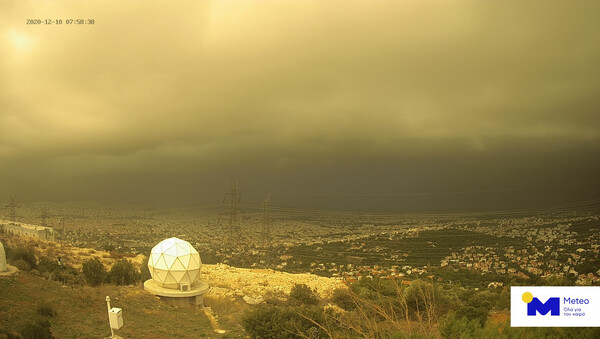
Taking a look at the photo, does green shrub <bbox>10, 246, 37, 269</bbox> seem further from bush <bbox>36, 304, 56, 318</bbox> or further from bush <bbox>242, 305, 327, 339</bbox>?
bush <bbox>242, 305, 327, 339</bbox>

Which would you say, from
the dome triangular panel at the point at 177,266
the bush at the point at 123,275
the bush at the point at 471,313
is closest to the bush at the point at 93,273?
the bush at the point at 123,275

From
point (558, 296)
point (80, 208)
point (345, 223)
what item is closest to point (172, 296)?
point (558, 296)

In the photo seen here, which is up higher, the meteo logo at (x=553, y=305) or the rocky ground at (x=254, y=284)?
the meteo logo at (x=553, y=305)

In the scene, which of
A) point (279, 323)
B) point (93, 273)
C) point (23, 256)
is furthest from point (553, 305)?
point (23, 256)

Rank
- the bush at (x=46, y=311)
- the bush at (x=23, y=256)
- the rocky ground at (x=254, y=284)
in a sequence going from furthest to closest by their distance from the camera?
the rocky ground at (x=254, y=284), the bush at (x=23, y=256), the bush at (x=46, y=311)

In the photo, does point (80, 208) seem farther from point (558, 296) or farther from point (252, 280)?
point (558, 296)

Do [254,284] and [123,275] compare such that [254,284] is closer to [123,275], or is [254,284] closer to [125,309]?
[123,275]

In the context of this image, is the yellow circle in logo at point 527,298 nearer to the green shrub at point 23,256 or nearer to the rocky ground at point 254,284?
the rocky ground at point 254,284

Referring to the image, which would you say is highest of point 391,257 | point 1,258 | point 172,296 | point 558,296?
point 558,296
